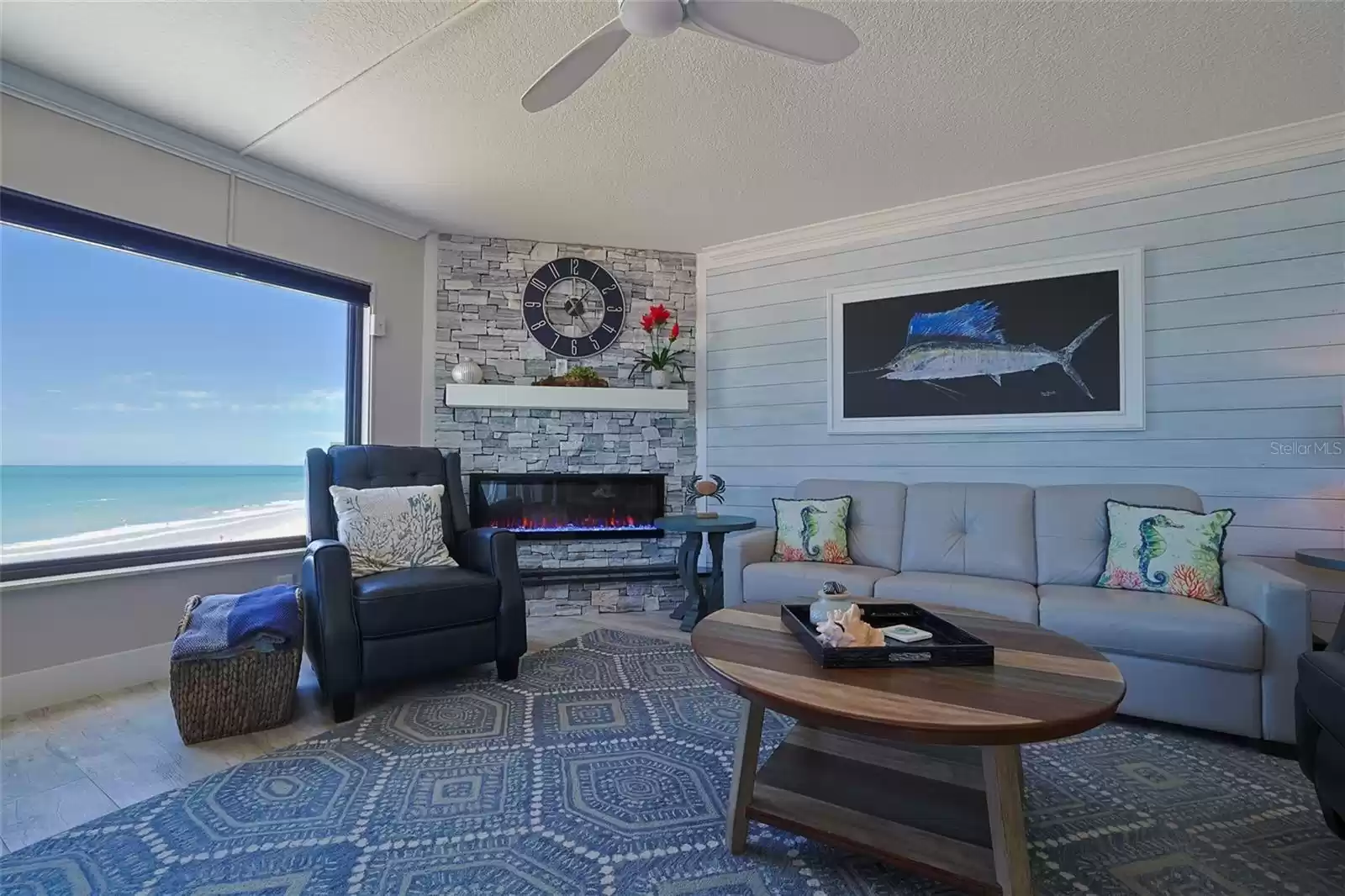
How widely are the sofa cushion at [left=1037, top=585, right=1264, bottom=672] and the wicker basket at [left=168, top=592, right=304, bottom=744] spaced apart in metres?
2.92

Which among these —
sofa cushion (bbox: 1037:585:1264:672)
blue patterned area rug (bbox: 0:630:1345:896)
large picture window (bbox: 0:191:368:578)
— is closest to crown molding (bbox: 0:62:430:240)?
large picture window (bbox: 0:191:368:578)

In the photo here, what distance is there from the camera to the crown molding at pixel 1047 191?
273 cm

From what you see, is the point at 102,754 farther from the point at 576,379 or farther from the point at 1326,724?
the point at 1326,724

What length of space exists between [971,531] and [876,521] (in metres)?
0.46

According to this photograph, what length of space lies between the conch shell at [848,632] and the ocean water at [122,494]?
3.21 meters

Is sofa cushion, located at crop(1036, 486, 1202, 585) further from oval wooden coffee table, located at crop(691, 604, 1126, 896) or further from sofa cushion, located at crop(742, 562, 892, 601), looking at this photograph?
oval wooden coffee table, located at crop(691, 604, 1126, 896)

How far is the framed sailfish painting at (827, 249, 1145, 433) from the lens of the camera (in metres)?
3.08

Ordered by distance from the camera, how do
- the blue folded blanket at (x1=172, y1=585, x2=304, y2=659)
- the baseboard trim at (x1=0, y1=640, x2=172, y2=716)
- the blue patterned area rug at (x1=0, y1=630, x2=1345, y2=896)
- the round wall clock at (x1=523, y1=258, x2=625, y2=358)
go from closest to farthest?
the blue patterned area rug at (x1=0, y1=630, x2=1345, y2=896), the blue folded blanket at (x1=172, y1=585, x2=304, y2=659), the baseboard trim at (x1=0, y1=640, x2=172, y2=716), the round wall clock at (x1=523, y1=258, x2=625, y2=358)

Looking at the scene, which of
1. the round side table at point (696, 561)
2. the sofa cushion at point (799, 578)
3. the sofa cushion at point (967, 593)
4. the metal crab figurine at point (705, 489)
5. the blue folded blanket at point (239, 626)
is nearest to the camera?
the blue folded blanket at point (239, 626)

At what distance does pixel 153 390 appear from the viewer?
3016mm

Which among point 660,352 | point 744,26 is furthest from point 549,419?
point 744,26

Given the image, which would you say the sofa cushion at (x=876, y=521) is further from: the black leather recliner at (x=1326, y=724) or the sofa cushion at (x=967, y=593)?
the black leather recliner at (x=1326, y=724)

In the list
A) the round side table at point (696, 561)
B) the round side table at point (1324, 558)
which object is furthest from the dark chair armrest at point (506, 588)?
the round side table at point (1324, 558)

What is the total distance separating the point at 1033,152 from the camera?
2945 millimetres
